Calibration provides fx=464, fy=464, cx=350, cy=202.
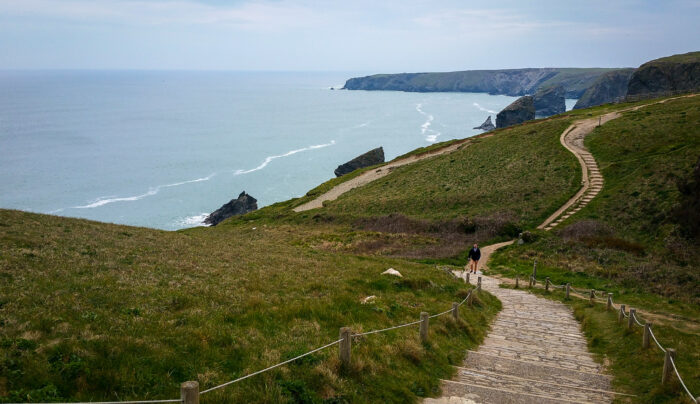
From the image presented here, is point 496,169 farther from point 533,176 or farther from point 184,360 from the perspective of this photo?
point 184,360

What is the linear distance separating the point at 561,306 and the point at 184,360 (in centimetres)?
1861

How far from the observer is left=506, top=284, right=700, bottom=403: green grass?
35.3ft

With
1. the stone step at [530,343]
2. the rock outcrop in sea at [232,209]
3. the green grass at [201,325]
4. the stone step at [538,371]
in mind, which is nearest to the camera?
the green grass at [201,325]

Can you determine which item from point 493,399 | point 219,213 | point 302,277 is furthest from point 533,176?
point 219,213

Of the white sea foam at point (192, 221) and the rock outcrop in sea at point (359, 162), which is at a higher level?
the rock outcrop in sea at point (359, 162)

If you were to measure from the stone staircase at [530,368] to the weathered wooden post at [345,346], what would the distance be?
78.9 inches

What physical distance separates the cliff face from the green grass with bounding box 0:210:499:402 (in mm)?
134032

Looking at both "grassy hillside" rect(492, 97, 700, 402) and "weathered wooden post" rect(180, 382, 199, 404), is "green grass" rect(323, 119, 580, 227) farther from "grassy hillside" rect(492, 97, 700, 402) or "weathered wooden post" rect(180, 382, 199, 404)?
"weathered wooden post" rect(180, 382, 199, 404)

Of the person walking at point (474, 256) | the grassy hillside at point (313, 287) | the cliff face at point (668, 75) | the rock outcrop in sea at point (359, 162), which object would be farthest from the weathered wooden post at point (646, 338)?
the cliff face at point (668, 75)

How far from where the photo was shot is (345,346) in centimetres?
995

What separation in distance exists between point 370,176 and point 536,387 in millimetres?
65172

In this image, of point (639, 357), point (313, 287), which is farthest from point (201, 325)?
point (639, 357)

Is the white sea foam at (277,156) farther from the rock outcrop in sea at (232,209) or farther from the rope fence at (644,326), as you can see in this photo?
the rope fence at (644,326)

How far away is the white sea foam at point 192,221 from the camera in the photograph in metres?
79.9
